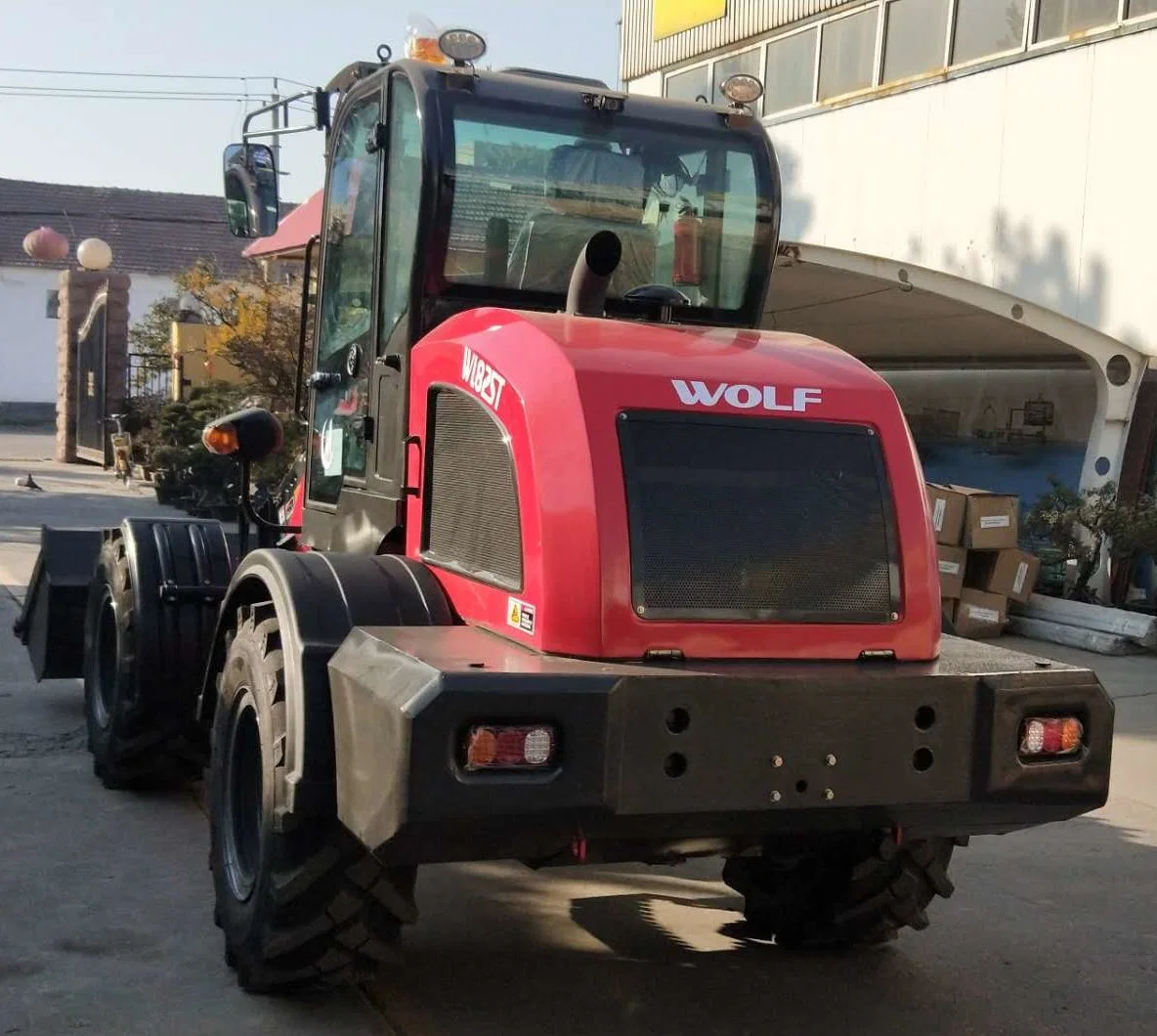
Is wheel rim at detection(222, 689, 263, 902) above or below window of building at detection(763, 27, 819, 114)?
below

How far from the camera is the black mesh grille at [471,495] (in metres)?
3.74

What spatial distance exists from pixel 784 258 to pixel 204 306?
12463 millimetres

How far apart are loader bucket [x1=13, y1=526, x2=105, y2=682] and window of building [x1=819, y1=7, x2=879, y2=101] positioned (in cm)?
1006

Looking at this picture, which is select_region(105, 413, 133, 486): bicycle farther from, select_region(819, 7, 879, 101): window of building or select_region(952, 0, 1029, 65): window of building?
select_region(952, 0, 1029, 65): window of building

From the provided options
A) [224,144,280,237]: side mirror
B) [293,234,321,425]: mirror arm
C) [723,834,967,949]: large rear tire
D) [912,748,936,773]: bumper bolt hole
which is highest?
[224,144,280,237]: side mirror

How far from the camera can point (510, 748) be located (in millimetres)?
3186

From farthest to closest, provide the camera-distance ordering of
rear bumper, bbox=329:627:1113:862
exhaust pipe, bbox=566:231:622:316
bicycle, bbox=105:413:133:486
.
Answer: bicycle, bbox=105:413:133:486
exhaust pipe, bbox=566:231:622:316
rear bumper, bbox=329:627:1113:862

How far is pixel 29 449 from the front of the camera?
28312mm

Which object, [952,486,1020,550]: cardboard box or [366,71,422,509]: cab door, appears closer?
[366,71,422,509]: cab door

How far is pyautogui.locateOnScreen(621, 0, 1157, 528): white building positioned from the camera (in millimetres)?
11742

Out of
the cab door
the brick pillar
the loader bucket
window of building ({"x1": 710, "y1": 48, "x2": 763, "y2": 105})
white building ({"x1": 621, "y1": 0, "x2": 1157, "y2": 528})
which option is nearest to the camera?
the cab door

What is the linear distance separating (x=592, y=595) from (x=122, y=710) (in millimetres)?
2857

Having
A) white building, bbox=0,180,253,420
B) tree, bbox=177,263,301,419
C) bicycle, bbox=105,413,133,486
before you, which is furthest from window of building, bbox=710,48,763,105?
white building, bbox=0,180,253,420

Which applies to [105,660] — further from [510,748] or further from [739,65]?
[739,65]
